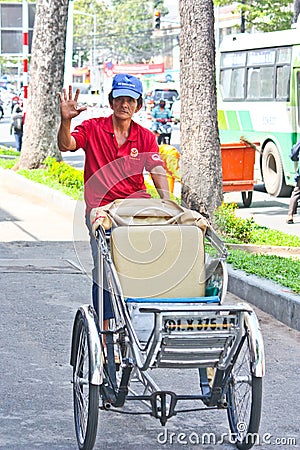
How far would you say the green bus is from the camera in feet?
63.8

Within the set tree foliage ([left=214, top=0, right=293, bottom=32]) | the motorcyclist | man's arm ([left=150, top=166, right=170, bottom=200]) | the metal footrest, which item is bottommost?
the metal footrest

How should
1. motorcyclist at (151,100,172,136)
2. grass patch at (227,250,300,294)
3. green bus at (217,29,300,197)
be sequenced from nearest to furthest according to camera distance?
1. grass patch at (227,250,300,294)
2. green bus at (217,29,300,197)
3. motorcyclist at (151,100,172,136)

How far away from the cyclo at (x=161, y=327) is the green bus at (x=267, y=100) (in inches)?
530

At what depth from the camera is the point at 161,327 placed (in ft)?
15.7

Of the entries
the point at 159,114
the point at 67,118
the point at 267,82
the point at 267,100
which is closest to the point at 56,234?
the point at 67,118

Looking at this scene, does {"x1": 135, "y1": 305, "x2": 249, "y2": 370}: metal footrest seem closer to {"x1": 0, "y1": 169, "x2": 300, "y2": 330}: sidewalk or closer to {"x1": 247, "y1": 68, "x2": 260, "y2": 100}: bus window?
{"x1": 0, "y1": 169, "x2": 300, "y2": 330}: sidewalk

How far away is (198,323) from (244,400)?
71 centimetres

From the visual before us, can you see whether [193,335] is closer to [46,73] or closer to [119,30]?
[46,73]

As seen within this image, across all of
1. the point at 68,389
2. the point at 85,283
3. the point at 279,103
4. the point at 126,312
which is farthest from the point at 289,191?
the point at 126,312

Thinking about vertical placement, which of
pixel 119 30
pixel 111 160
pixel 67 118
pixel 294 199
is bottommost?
A: pixel 294 199

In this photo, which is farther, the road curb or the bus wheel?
the bus wheel

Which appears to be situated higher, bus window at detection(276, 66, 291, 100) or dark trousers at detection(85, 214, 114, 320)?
bus window at detection(276, 66, 291, 100)

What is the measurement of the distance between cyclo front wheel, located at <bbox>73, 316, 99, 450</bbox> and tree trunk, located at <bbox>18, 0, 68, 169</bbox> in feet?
46.7
